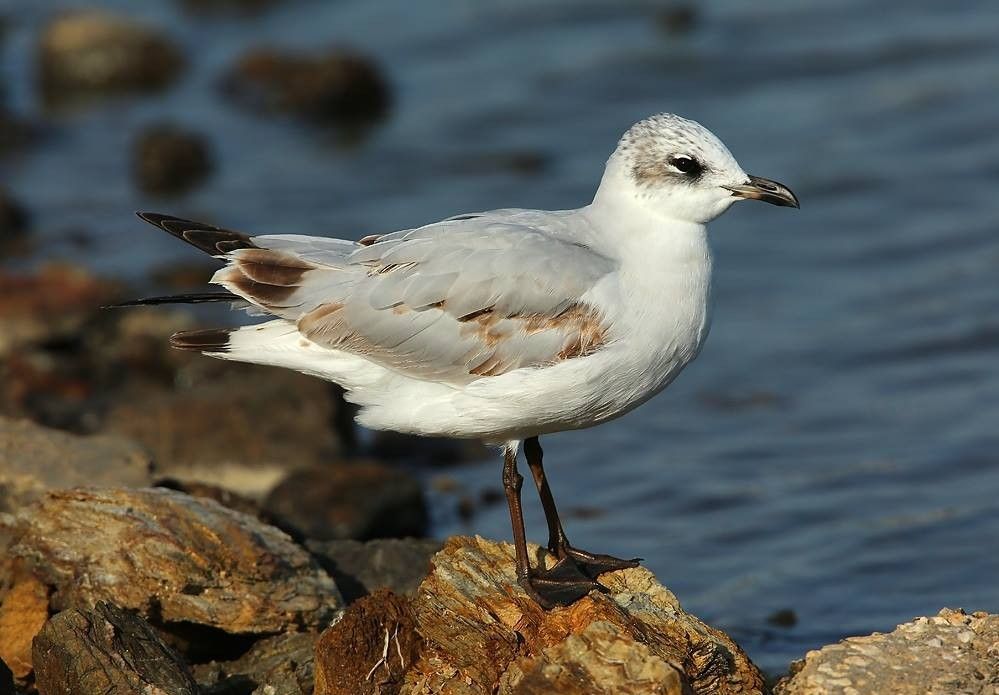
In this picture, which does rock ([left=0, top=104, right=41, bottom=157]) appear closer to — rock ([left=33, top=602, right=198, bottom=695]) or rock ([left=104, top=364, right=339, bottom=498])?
rock ([left=104, top=364, right=339, bottom=498])

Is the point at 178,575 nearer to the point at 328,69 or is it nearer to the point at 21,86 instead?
the point at 328,69

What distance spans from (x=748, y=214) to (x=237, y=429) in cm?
597

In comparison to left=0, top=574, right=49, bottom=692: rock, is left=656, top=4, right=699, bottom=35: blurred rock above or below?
above

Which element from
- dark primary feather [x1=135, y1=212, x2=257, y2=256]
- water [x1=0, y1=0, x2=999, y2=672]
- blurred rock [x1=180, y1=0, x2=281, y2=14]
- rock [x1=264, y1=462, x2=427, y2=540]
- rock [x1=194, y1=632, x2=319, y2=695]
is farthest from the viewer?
blurred rock [x1=180, y1=0, x2=281, y2=14]

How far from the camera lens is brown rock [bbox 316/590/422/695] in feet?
18.7

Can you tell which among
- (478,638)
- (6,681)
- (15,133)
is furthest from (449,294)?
(15,133)

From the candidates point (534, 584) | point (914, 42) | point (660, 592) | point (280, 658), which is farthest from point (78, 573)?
point (914, 42)

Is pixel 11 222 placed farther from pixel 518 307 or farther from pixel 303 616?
pixel 518 307

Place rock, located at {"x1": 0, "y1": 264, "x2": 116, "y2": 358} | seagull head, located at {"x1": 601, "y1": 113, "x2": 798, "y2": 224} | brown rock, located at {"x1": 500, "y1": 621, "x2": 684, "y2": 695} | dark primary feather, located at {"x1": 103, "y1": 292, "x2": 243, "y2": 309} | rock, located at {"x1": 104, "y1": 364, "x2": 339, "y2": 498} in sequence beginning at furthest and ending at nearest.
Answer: rock, located at {"x1": 0, "y1": 264, "x2": 116, "y2": 358}, rock, located at {"x1": 104, "y1": 364, "x2": 339, "y2": 498}, dark primary feather, located at {"x1": 103, "y1": 292, "x2": 243, "y2": 309}, seagull head, located at {"x1": 601, "y1": 113, "x2": 798, "y2": 224}, brown rock, located at {"x1": 500, "y1": 621, "x2": 684, "y2": 695}

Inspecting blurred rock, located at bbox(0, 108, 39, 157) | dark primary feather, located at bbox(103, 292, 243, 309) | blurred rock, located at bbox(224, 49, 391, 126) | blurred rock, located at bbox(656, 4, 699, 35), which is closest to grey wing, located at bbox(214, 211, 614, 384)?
dark primary feather, located at bbox(103, 292, 243, 309)

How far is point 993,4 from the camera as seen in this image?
17688 millimetres

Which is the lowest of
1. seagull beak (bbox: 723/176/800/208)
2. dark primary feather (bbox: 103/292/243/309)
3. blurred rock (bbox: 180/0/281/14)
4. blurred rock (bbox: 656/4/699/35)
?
dark primary feather (bbox: 103/292/243/309)

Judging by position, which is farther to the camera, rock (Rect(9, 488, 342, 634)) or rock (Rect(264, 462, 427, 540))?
rock (Rect(264, 462, 427, 540))

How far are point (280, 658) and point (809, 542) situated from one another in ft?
12.5
